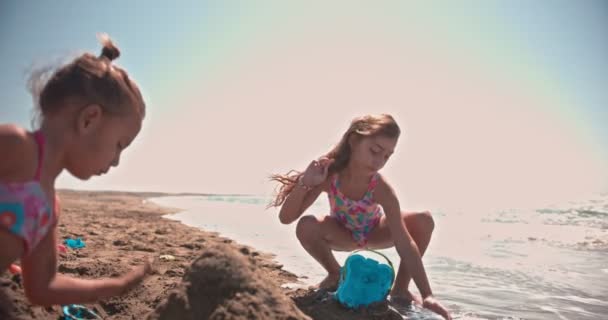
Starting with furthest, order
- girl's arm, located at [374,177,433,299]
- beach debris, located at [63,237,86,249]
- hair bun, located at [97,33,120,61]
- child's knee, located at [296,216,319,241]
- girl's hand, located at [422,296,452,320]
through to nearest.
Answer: beach debris, located at [63,237,86,249], child's knee, located at [296,216,319,241], girl's arm, located at [374,177,433,299], girl's hand, located at [422,296,452,320], hair bun, located at [97,33,120,61]

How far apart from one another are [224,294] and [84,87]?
1.00 m

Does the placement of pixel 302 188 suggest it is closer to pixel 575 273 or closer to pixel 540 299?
pixel 540 299

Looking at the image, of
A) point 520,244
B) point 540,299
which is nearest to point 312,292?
point 540,299

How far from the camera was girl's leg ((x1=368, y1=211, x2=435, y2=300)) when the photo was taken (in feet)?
10.4

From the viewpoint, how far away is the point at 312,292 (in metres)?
2.97


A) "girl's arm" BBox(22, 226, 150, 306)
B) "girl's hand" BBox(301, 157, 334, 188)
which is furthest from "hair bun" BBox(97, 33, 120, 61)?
"girl's hand" BBox(301, 157, 334, 188)

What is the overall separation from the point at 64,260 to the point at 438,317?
283 centimetres

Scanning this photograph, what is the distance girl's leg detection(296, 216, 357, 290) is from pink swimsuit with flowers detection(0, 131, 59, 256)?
2.05 metres

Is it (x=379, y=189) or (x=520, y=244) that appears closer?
(x=379, y=189)

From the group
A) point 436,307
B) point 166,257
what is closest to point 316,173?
point 436,307

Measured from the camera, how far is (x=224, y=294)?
5.76 feet

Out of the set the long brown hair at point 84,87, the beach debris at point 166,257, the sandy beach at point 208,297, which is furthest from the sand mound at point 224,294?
the beach debris at point 166,257

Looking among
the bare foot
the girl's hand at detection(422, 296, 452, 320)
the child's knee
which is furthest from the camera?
the child's knee

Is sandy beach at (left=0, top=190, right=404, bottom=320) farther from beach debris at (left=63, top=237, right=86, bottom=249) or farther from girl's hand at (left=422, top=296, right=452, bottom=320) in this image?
beach debris at (left=63, top=237, right=86, bottom=249)
